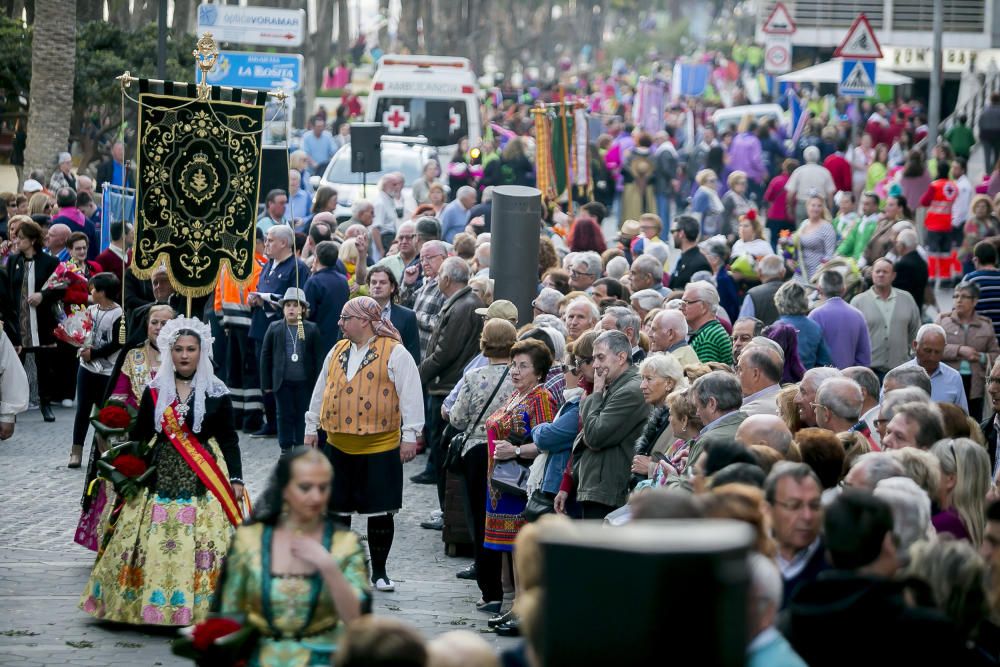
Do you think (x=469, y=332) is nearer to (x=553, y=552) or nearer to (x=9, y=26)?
(x=553, y=552)

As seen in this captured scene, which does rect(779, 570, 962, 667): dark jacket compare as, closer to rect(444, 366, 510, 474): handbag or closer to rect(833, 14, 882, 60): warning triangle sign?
rect(444, 366, 510, 474): handbag

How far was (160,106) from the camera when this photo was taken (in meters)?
10.7

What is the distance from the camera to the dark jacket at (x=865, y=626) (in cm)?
505

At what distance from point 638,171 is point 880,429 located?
739 inches

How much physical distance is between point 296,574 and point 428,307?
26.7ft

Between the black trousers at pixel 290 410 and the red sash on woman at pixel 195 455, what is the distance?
4.69 m

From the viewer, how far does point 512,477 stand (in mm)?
9820

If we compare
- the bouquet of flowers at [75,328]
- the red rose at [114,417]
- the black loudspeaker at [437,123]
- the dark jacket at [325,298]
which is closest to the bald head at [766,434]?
the red rose at [114,417]

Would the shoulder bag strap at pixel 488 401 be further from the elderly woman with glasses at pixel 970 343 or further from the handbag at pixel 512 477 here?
the elderly woman with glasses at pixel 970 343

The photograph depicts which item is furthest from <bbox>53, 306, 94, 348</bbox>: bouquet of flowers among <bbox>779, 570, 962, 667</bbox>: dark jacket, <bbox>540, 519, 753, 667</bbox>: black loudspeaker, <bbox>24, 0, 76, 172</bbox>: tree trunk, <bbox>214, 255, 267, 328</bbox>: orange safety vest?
<bbox>540, 519, 753, 667</bbox>: black loudspeaker

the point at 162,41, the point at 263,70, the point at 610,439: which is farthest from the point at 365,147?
the point at 610,439

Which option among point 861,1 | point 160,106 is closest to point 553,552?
point 160,106

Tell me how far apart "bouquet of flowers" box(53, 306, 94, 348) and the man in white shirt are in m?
6.20

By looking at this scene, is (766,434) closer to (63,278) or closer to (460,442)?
(460,442)
